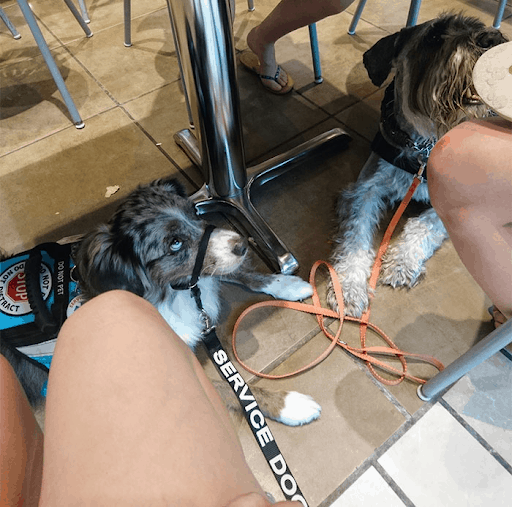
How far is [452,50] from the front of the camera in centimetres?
140

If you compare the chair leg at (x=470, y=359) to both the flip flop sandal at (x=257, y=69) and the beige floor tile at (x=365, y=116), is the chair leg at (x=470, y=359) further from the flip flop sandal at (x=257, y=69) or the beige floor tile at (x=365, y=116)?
the flip flop sandal at (x=257, y=69)

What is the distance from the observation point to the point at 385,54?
169 cm

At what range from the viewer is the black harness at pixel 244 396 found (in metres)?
1.26

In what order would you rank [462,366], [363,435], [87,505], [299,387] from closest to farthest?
1. [87,505]
2. [462,366]
3. [363,435]
4. [299,387]

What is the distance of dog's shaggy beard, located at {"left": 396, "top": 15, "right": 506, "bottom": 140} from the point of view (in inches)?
54.1

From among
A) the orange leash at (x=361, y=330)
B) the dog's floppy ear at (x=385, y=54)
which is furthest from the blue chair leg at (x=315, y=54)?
the orange leash at (x=361, y=330)

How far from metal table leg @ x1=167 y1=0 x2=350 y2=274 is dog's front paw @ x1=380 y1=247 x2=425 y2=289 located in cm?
43

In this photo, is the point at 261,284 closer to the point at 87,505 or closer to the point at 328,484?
the point at 328,484

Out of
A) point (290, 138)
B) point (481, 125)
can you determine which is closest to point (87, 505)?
point (481, 125)

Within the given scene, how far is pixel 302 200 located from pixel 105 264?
3.81ft

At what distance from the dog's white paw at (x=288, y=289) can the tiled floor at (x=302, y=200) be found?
9 centimetres

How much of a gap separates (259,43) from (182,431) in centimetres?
236

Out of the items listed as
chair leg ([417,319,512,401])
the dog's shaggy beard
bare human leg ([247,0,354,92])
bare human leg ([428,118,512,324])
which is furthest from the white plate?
bare human leg ([247,0,354,92])

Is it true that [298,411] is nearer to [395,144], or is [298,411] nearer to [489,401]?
[489,401]
